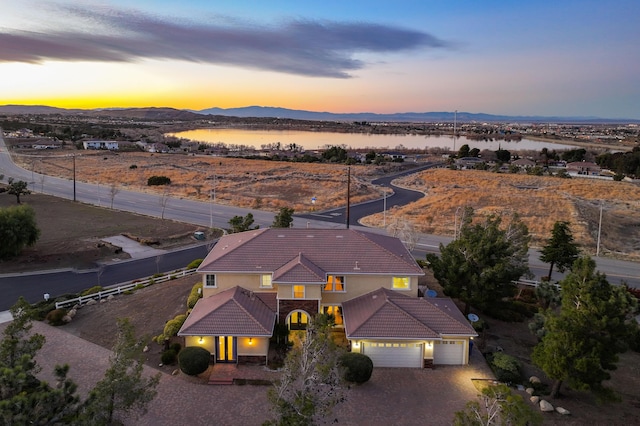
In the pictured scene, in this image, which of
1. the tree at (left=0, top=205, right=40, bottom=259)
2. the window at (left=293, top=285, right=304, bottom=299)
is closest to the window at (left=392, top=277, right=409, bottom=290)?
the window at (left=293, top=285, right=304, bottom=299)

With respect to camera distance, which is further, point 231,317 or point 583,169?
point 583,169

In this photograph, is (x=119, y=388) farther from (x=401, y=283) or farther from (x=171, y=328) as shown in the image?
(x=401, y=283)

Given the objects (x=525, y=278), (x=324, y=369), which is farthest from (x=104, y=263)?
(x=525, y=278)

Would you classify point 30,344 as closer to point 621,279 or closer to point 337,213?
point 621,279

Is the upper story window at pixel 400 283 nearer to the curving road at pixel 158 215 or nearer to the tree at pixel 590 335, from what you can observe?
the tree at pixel 590 335

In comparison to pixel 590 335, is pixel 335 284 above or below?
below

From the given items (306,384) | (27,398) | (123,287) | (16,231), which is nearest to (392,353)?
(306,384)
